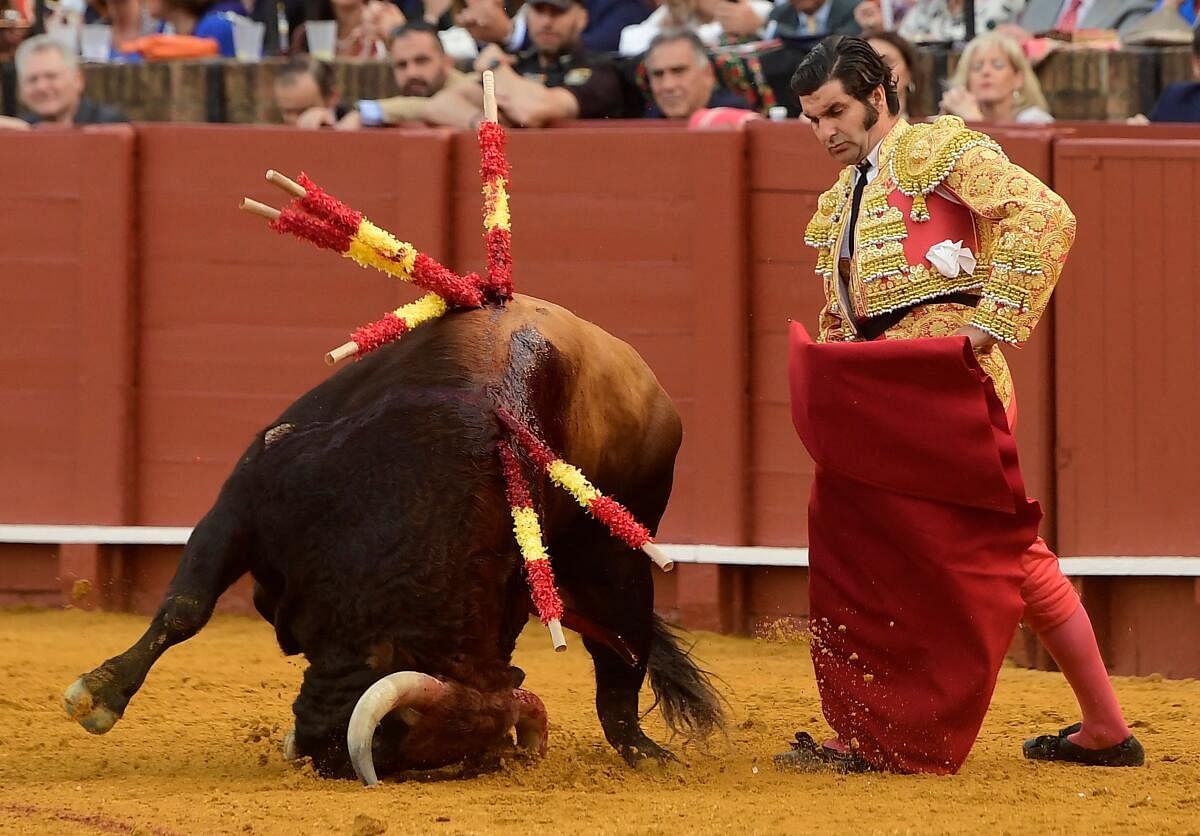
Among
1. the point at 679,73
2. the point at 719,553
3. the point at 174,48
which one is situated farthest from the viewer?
the point at 174,48

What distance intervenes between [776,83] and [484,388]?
348cm

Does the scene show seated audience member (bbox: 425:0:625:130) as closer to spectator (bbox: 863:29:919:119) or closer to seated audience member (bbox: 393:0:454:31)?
seated audience member (bbox: 393:0:454:31)

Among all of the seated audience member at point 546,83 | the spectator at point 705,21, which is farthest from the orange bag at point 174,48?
the spectator at point 705,21

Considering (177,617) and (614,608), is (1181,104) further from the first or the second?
(177,617)

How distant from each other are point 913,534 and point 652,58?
3.25 metres

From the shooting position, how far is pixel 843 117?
388 centimetres

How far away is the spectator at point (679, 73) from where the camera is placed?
21.9ft

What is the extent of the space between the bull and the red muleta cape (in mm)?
581

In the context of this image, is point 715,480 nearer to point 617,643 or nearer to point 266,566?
point 617,643

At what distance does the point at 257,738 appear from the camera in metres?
4.34

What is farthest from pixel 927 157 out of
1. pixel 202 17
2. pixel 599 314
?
pixel 202 17

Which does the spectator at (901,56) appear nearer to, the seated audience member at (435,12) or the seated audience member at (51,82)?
the seated audience member at (435,12)

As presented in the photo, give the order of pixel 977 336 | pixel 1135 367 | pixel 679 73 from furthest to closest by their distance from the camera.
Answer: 1. pixel 679 73
2. pixel 1135 367
3. pixel 977 336

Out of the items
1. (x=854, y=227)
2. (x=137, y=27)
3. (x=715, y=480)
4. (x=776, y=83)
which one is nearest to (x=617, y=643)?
(x=854, y=227)
